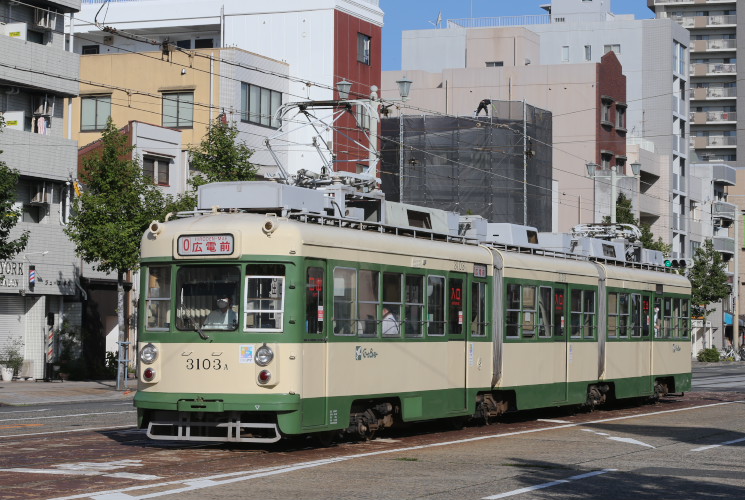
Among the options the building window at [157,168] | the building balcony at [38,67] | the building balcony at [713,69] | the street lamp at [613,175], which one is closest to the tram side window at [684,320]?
the street lamp at [613,175]

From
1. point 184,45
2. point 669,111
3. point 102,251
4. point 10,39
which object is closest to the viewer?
point 102,251

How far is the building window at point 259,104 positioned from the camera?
53.4 m

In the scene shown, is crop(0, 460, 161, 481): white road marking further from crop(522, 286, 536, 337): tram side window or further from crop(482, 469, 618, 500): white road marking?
crop(522, 286, 536, 337): tram side window

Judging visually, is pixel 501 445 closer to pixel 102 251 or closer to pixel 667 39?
pixel 102 251

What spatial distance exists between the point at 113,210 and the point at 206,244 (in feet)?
68.5

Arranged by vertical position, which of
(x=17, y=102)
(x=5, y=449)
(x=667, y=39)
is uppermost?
(x=667, y=39)

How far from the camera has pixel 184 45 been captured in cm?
6356

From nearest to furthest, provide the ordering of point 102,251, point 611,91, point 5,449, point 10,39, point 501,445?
point 5,449 → point 501,445 → point 102,251 → point 10,39 → point 611,91

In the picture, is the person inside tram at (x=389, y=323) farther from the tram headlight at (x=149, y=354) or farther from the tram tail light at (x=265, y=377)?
the tram headlight at (x=149, y=354)

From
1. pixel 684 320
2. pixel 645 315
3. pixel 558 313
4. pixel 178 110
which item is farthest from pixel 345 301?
pixel 178 110

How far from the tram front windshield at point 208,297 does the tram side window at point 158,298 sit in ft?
0.59

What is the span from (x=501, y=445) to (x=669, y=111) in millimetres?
76904

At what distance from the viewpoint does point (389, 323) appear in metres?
18.3

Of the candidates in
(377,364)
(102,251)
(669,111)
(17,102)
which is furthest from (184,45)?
(377,364)
